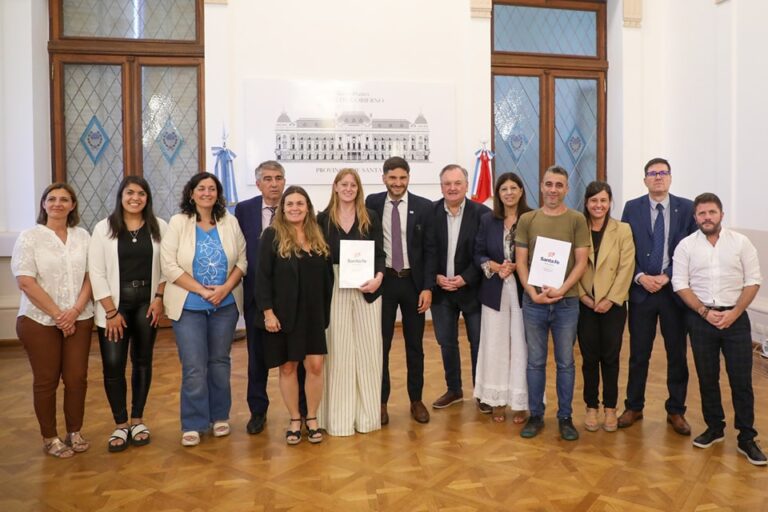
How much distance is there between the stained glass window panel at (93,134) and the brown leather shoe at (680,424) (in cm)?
590

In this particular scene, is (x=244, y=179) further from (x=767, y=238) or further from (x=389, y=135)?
(x=767, y=238)

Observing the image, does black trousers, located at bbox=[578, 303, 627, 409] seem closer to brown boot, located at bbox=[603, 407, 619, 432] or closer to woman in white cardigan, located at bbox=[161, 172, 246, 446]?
brown boot, located at bbox=[603, 407, 619, 432]

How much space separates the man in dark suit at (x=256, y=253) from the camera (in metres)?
3.75

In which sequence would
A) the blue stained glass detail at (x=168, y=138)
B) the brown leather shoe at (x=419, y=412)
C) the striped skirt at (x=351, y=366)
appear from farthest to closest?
the blue stained glass detail at (x=168, y=138) < the brown leather shoe at (x=419, y=412) < the striped skirt at (x=351, y=366)

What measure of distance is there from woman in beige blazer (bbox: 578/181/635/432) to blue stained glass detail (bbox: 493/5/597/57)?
455 cm

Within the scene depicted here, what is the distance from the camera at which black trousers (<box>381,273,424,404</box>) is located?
383cm

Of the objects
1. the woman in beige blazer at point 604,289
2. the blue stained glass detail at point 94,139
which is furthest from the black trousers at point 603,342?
the blue stained glass detail at point 94,139

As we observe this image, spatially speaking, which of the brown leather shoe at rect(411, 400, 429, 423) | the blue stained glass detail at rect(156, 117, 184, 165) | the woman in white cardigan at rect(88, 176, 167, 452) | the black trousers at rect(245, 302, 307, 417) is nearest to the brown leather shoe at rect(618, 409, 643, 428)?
the brown leather shoe at rect(411, 400, 429, 423)

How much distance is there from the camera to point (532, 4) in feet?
25.0

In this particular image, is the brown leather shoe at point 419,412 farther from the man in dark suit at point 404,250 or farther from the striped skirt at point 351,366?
the striped skirt at point 351,366

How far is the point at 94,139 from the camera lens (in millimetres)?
6898

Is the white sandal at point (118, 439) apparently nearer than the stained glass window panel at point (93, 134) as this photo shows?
Yes

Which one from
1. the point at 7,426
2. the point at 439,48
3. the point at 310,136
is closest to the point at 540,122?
the point at 439,48

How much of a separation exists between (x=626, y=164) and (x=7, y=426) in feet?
22.2
